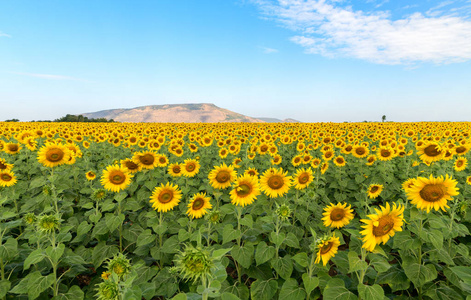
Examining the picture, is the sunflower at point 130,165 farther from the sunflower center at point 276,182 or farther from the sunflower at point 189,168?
the sunflower center at point 276,182

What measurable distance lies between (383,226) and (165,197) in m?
3.41

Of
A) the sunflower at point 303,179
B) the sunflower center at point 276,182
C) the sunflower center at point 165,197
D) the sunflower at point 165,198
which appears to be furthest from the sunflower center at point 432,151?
the sunflower center at point 165,197

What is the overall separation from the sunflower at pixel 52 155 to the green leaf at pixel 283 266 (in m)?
5.17

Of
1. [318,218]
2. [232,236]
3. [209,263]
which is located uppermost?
[209,263]

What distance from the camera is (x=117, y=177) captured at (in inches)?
193

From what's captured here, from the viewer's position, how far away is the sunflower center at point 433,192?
10.1 ft

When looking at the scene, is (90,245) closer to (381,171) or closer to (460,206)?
(460,206)

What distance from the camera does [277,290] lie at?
379 centimetres

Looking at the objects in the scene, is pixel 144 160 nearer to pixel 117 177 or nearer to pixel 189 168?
pixel 117 177

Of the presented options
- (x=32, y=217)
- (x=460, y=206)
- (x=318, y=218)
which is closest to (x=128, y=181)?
(x=32, y=217)

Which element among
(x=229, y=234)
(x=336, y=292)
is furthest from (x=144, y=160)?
(x=336, y=292)

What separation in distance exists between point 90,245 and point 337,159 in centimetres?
753

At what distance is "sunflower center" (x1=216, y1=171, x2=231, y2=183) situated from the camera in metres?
4.84

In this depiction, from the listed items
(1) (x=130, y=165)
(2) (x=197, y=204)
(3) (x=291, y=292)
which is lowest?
(3) (x=291, y=292)
